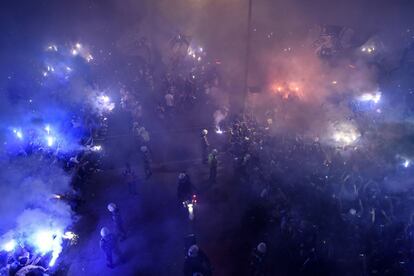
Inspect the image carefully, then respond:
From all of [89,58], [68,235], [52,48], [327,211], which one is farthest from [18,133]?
[52,48]

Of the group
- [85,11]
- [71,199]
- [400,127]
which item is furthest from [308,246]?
[85,11]

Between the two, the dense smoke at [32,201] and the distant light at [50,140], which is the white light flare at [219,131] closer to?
the dense smoke at [32,201]

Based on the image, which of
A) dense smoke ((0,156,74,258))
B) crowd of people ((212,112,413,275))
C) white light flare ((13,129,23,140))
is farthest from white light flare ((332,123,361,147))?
white light flare ((13,129,23,140))

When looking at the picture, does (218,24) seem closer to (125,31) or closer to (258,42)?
(258,42)

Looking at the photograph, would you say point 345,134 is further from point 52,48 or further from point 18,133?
point 52,48

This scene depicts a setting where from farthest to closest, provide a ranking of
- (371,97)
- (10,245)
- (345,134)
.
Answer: (371,97)
(345,134)
(10,245)

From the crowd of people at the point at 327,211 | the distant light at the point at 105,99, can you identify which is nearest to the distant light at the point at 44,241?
the crowd of people at the point at 327,211

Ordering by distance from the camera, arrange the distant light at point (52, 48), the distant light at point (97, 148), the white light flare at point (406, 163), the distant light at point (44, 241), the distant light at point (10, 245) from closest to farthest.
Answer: the distant light at point (10, 245) → the distant light at point (44, 241) → the white light flare at point (406, 163) → the distant light at point (97, 148) → the distant light at point (52, 48)

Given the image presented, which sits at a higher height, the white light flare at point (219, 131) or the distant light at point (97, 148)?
the white light flare at point (219, 131)

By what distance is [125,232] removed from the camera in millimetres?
8922

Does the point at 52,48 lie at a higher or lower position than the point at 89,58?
higher

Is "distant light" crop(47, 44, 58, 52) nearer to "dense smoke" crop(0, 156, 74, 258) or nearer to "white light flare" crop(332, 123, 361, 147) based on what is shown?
"dense smoke" crop(0, 156, 74, 258)

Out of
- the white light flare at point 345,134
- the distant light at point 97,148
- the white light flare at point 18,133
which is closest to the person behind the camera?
the distant light at point 97,148

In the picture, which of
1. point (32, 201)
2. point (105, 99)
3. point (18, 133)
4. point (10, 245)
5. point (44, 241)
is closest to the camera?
point (10, 245)
